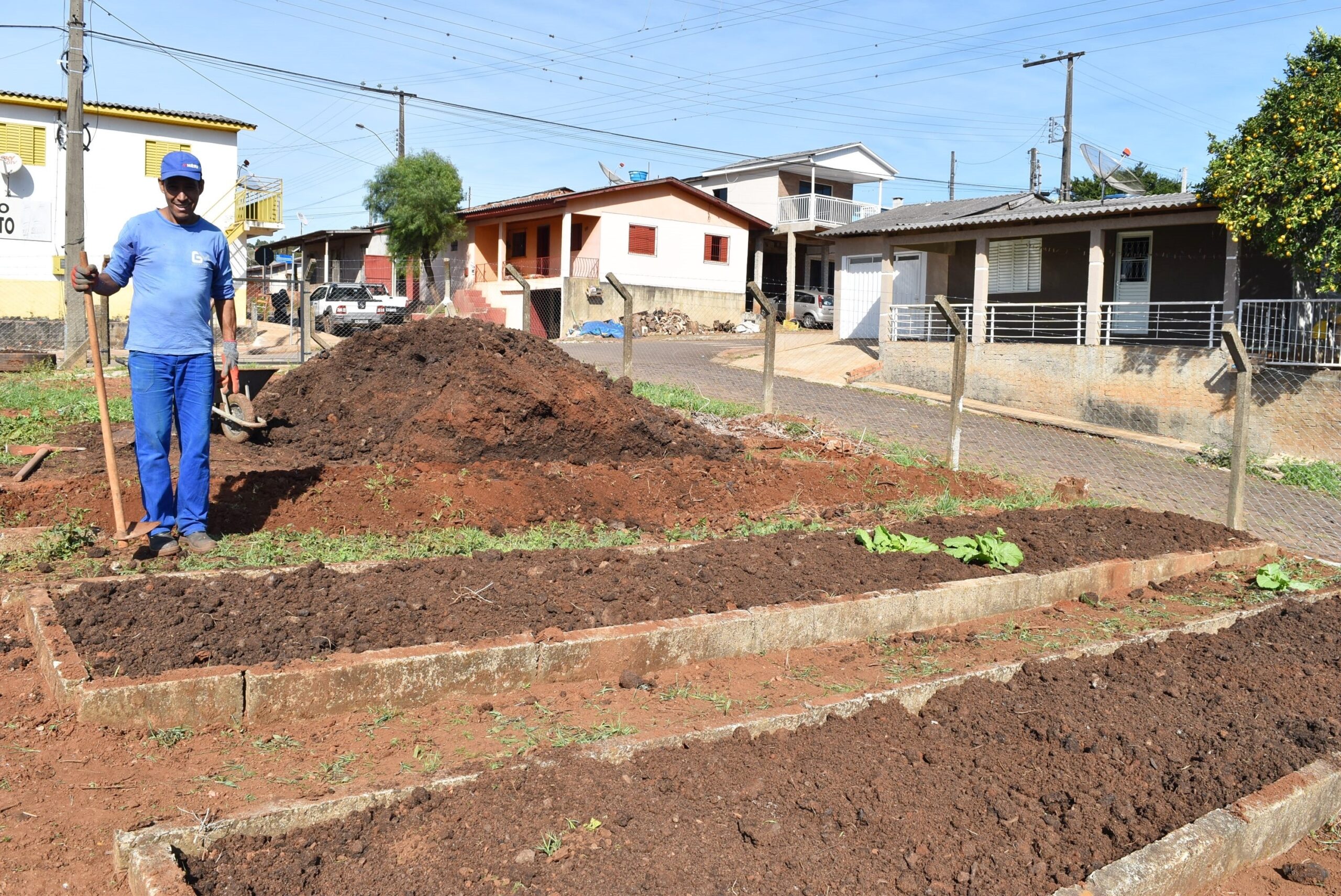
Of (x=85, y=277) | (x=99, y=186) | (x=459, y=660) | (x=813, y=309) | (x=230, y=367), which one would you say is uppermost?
(x=99, y=186)

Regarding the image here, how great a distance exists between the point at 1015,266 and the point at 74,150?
62.6 feet

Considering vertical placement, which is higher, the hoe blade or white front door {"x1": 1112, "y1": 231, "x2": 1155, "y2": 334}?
white front door {"x1": 1112, "y1": 231, "x2": 1155, "y2": 334}

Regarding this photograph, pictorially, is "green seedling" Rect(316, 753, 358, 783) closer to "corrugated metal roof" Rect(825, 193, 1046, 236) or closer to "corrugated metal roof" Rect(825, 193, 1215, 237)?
"corrugated metal roof" Rect(825, 193, 1215, 237)

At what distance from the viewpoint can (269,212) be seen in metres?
33.3

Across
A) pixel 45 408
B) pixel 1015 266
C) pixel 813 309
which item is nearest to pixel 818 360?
pixel 1015 266

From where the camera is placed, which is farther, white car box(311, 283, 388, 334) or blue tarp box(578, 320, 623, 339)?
blue tarp box(578, 320, 623, 339)

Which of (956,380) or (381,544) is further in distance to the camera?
(956,380)

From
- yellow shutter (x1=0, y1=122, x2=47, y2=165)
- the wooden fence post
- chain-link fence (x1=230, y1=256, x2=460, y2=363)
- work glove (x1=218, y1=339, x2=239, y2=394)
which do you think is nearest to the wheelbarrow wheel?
chain-link fence (x1=230, y1=256, x2=460, y2=363)

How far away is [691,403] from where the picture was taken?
521 inches

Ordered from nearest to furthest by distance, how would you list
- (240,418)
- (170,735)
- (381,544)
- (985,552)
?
(170,735)
(381,544)
(985,552)
(240,418)

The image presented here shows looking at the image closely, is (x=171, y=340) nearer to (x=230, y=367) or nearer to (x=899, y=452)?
(x=230, y=367)

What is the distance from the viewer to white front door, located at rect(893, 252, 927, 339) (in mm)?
26344

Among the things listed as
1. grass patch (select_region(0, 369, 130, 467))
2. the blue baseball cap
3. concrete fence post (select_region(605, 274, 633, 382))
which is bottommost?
grass patch (select_region(0, 369, 130, 467))

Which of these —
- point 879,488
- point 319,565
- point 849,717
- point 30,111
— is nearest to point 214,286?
point 319,565
